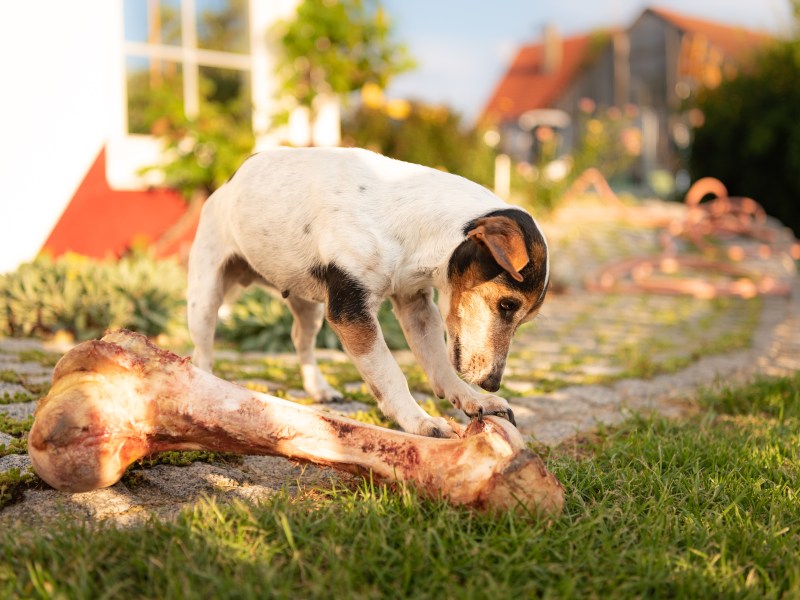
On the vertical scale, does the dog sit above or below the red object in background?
above

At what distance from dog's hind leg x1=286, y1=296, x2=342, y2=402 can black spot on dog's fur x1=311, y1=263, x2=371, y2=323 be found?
Result: 37.8 inches

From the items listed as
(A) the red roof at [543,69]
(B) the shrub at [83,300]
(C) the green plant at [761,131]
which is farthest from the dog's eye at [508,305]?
(A) the red roof at [543,69]

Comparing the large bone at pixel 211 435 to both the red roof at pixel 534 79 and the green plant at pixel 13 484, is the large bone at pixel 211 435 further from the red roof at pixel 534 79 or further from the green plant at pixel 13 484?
the red roof at pixel 534 79

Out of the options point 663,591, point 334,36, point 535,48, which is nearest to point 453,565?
point 663,591

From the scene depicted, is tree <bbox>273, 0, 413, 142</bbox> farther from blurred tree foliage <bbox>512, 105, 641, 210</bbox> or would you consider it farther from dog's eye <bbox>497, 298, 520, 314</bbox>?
dog's eye <bbox>497, 298, 520, 314</bbox>

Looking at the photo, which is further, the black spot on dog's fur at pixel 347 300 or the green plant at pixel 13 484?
the black spot on dog's fur at pixel 347 300

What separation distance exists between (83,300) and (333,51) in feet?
13.1

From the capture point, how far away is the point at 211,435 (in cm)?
240

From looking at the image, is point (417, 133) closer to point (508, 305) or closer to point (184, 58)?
point (184, 58)

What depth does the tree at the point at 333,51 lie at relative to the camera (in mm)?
7812

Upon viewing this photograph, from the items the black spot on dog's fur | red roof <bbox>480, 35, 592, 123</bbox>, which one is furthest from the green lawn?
red roof <bbox>480, 35, 592, 123</bbox>

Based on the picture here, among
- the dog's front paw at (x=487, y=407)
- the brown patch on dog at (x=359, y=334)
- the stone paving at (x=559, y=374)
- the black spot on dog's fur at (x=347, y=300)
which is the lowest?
the stone paving at (x=559, y=374)

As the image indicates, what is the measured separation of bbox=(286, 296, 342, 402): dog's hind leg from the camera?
12.3 feet

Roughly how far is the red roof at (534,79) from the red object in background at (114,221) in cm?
2666
